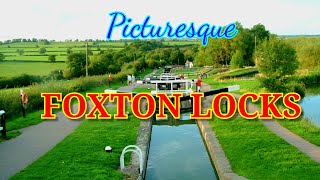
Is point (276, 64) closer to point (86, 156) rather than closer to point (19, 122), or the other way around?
point (19, 122)

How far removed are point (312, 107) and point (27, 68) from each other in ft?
121

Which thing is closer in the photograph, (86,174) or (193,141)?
(86,174)

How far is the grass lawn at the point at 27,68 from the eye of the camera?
42.0 m

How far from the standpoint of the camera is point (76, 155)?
10859 mm

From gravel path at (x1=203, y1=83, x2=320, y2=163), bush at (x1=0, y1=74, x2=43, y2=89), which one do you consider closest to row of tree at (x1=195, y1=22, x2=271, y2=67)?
bush at (x1=0, y1=74, x2=43, y2=89)

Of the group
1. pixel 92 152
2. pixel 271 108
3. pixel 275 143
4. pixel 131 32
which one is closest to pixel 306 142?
pixel 275 143

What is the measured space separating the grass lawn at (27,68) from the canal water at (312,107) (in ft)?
96.8

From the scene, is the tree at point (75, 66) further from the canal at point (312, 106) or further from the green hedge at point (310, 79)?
the canal at point (312, 106)

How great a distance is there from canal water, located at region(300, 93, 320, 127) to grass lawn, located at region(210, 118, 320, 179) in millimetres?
5385

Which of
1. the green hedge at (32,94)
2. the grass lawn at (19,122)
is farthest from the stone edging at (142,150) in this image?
the green hedge at (32,94)

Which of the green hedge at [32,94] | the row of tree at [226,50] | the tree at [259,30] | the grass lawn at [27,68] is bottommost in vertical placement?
the green hedge at [32,94]

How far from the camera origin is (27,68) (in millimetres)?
47750

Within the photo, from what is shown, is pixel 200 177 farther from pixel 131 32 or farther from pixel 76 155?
pixel 131 32

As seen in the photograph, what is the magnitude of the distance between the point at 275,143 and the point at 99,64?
137 ft
